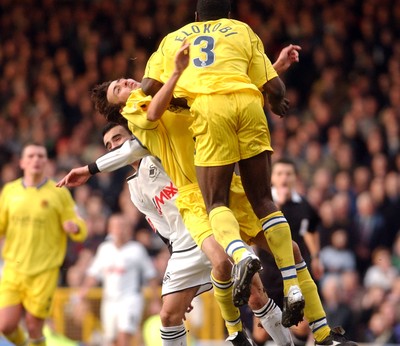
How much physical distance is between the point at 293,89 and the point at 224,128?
37.3ft

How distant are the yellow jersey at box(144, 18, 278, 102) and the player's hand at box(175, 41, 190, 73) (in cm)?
18

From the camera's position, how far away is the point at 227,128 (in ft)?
29.3

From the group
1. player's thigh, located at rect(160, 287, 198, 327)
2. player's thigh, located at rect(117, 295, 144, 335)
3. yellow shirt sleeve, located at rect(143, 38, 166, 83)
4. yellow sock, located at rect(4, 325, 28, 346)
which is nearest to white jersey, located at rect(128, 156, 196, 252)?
player's thigh, located at rect(160, 287, 198, 327)

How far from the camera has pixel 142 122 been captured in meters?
9.34

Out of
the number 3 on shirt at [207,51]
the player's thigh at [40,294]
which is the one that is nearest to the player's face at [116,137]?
the number 3 on shirt at [207,51]

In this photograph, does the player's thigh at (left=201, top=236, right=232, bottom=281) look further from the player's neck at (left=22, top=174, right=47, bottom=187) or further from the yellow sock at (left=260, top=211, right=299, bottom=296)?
the player's neck at (left=22, top=174, right=47, bottom=187)

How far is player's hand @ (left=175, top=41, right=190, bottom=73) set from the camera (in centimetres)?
878

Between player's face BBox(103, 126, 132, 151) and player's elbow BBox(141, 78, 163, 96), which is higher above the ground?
player's elbow BBox(141, 78, 163, 96)

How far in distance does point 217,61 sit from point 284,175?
3.25 m

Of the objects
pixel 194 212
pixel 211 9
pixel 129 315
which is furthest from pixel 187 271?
pixel 129 315

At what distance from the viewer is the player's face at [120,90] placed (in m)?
9.78

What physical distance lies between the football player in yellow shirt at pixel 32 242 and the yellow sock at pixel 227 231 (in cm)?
406

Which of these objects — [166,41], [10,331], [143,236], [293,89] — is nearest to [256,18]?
[293,89]

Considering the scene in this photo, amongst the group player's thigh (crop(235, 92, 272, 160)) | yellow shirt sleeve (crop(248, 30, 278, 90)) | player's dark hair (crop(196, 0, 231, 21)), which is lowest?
player's thigh (crop(235, 92, 272, 160))
